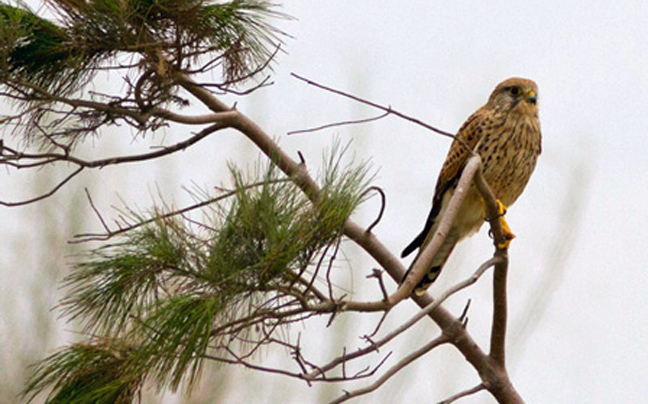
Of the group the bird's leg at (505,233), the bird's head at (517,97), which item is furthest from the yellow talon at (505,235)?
the bird's head at (517,97)

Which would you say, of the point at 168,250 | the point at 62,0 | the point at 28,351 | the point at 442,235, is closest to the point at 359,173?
the point at 442,235

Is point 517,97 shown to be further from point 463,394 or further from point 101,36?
point 101,36

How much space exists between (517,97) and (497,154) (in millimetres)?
227

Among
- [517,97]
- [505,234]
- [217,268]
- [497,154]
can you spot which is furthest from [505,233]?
[217,268]

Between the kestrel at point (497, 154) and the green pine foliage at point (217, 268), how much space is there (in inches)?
36.0

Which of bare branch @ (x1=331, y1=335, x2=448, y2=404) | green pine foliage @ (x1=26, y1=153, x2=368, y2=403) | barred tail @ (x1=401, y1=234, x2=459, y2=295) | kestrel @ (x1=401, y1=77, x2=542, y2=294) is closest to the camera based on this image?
green pine foliage @ (x1=26, y1=153, x2=368, y2=403)

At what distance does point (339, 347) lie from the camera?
3047 millimetres

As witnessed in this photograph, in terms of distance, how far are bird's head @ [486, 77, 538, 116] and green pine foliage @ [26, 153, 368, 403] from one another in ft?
3.88

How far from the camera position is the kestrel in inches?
101

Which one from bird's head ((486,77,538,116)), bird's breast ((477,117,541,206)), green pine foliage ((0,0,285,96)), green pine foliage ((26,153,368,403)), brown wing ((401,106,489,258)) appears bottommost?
green pine foliage ((26,153,368,403))

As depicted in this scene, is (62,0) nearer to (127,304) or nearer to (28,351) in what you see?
(127,304)

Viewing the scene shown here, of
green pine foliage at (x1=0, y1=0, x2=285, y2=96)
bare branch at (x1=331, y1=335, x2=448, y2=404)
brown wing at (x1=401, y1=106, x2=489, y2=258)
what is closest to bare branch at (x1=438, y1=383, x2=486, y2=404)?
bare branch at (x1=331, y1=335, x2=448, y2=404)

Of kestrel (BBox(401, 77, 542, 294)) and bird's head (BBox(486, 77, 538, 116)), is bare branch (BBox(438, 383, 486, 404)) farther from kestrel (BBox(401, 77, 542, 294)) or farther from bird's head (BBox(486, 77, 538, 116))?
bird's head (BBox(486, 77, 538, 116))

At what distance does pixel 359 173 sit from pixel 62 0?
740mm
